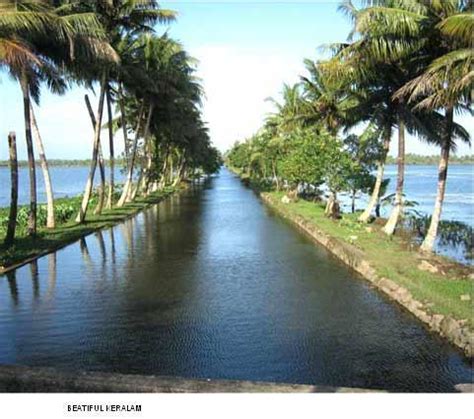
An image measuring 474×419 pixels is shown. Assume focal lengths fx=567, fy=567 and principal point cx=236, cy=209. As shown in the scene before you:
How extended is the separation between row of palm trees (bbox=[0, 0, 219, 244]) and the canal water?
5.57 meters

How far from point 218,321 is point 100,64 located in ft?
50.1

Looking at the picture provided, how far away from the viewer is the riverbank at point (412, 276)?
9.74 meters

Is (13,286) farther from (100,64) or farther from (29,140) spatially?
(100,64)

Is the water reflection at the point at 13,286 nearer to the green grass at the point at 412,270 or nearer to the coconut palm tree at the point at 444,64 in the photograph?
the green grass at the point at 412,270

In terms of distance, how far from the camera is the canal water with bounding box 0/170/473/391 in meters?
8.30

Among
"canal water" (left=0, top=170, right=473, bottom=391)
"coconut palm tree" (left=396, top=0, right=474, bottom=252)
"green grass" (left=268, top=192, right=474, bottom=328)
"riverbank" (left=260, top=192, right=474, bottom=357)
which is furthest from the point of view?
"coconut palm tree" (left=396, top=0, right=474, bottom=252)

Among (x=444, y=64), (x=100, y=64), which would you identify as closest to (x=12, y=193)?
(x=100, y=64)

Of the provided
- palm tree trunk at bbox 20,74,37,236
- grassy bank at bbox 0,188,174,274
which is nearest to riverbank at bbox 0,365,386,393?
grassy bank at bbox 0,188,174,274

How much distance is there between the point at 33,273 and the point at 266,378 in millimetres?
9165

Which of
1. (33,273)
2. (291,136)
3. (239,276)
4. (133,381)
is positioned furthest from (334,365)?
(291,136)

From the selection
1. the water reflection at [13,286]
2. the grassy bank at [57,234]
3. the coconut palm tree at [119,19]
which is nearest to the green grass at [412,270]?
the water reflection at [13,286]

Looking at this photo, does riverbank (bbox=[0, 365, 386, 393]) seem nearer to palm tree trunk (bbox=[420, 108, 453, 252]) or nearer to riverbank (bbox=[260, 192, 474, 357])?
riverbank (bbox=[260, 192, 474, 357])

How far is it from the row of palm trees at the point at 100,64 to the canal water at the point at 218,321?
18.3ft

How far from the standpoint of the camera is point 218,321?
1068cm
